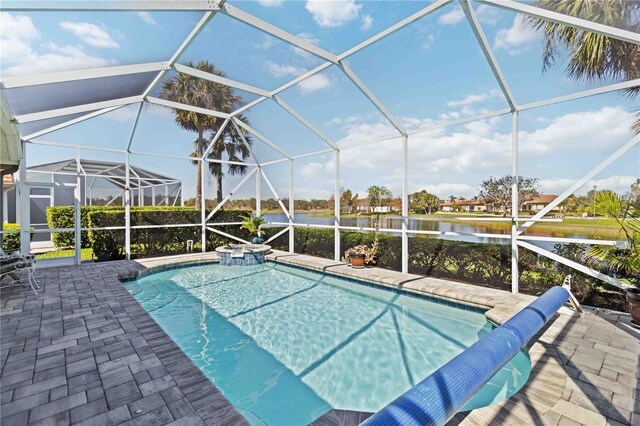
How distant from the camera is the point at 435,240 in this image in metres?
7.73

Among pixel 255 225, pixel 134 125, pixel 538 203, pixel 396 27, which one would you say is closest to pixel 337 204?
pixel 255 225


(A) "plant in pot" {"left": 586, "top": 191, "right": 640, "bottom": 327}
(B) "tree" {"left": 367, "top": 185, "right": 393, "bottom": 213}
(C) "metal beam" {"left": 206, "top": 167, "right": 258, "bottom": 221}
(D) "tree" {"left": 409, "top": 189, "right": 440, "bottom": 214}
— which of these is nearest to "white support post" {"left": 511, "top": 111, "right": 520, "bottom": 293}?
(A) "plant in pot" {"left": 586, "top": 191, "right": 640, "bottom": 327}

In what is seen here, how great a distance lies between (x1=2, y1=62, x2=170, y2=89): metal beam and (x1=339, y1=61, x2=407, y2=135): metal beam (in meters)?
3.57

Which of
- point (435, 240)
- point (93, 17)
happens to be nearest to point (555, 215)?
point (435, 240)

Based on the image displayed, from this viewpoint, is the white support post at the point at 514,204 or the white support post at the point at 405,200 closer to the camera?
the white support post at the point at 514,204

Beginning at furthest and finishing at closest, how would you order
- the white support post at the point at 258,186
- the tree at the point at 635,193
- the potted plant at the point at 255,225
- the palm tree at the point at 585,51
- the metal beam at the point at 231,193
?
the white support post at the point at 258,186
the metal beam at the point at 231,193
the potted plant at the point at 255,225
the palm tree at the point at 585,51
the tree at the point at 635,193

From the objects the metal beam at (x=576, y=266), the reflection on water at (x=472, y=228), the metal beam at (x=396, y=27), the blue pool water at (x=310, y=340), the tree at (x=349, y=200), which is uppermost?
the metal beam at (x=396, y=27)

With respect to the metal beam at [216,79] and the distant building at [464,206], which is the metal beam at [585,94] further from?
the metal beam at [216,79]

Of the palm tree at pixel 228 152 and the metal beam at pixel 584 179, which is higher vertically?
the palm tree at pixel 228 152

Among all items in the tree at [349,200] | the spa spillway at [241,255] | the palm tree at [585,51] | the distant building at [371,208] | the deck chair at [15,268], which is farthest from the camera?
the spa spillway at [241,255]

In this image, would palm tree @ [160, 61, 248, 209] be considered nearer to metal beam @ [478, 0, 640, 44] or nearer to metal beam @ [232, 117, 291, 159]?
metal beam @ [232, 117, 291, 159]

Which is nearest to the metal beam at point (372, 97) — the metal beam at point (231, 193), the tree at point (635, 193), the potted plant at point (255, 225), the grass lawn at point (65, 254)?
the tree at point (635, 193)

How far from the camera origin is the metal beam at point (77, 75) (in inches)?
187

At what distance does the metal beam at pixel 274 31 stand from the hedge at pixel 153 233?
8.54 meters
